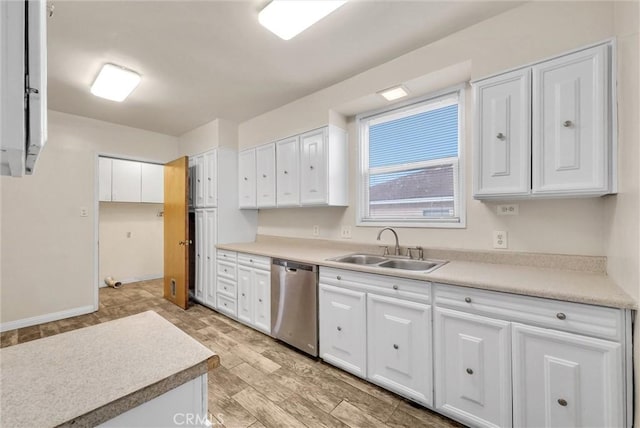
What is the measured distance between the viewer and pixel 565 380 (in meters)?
1.31

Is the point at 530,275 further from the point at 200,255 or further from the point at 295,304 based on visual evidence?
the point at 200,255

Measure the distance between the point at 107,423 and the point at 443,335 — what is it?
163cm

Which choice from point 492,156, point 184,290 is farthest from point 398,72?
point 184,290

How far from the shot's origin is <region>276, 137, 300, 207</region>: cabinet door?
3017 millimetres

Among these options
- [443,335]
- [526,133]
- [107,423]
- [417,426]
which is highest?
[526,133]

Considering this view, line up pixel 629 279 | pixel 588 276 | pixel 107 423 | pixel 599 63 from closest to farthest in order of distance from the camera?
pixel 107 423 → pixel 629 279 → pixel 599 63 → pixel 588 276

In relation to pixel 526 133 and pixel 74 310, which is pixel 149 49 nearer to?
pixel 526 133

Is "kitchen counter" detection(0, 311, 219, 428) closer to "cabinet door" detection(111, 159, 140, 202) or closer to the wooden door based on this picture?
the wooden door

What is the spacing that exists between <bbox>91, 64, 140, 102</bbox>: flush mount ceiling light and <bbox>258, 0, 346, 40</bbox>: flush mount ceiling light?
154 cm

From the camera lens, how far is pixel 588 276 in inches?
62.7

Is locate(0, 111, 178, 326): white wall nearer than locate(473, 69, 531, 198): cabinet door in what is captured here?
No

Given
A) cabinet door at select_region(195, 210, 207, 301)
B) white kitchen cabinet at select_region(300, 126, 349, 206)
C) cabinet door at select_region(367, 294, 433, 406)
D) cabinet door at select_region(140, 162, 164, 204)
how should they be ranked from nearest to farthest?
cabinet door at select_region(367, 294, 433, 406) < white kitchen cabinet at select_region(300, 126, 349, 206) < cabinet door at select_region(195, 210, 207, 301) < cabinet door at select_region(140, 162, 164, 204)

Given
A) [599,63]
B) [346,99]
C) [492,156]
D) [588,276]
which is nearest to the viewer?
[599,63]

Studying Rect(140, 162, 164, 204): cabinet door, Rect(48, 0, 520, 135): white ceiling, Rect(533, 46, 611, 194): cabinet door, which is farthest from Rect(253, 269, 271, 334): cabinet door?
Rect(140, 162, 164, 204): cabinet door
